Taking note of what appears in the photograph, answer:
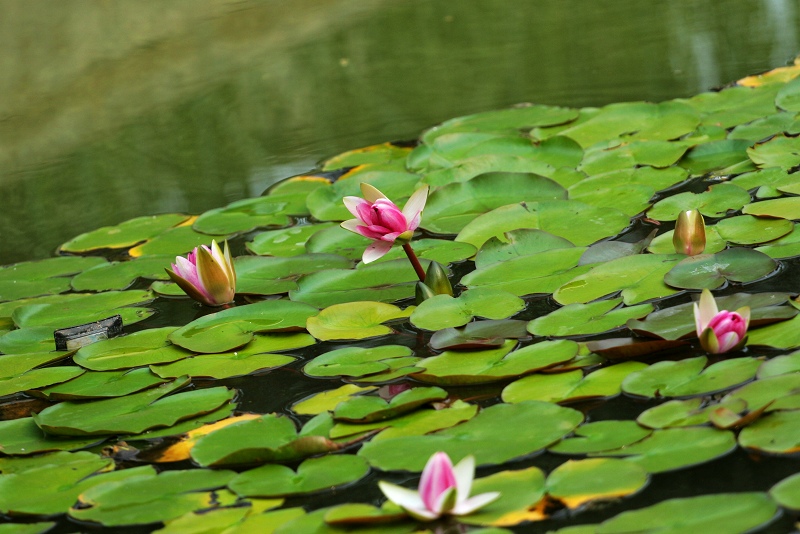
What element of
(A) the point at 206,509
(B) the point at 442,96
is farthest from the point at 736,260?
(B) the point at 442,96

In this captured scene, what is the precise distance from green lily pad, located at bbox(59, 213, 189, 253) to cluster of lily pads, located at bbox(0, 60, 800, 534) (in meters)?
0.01

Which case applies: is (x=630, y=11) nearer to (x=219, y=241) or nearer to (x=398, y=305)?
(x=219, y=241)

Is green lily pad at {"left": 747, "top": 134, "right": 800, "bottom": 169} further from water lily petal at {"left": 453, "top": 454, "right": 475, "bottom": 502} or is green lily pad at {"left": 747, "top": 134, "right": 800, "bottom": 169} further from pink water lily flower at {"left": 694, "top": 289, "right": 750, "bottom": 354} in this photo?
water lily petal at {"left": 453, "top": 454, "right": 475, "bottom": 502}

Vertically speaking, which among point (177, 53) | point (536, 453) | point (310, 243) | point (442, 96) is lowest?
point (536, 453)

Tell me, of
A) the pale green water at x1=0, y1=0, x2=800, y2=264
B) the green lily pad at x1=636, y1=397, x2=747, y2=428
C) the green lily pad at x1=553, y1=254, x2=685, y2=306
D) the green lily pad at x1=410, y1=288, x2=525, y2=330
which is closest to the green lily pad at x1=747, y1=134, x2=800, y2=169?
the green lily pad at x1=553, y1=254, x2=685, y2=306

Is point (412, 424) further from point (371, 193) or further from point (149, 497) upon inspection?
point (371, 193)

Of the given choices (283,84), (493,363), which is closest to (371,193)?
(493,363)

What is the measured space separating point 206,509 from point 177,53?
163 inches

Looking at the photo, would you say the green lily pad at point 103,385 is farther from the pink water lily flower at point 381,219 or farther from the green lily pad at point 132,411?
the pink water lily flower at point 381,219

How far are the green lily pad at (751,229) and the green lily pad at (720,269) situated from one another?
0.39 feet

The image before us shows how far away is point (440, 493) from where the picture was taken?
3.67 feet

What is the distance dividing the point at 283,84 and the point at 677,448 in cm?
330

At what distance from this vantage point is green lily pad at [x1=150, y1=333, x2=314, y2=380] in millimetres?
1674

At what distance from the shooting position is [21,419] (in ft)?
5.24
